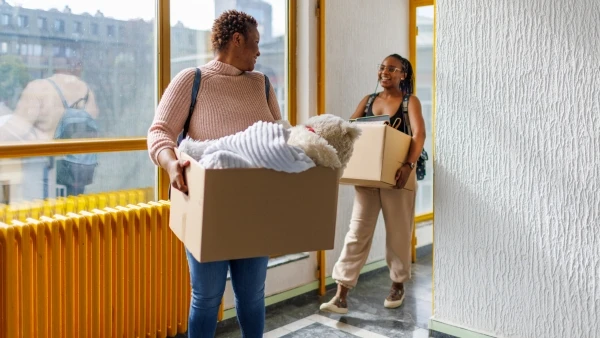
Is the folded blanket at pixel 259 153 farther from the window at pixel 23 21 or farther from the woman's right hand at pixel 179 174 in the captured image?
the window at pixel 23 21

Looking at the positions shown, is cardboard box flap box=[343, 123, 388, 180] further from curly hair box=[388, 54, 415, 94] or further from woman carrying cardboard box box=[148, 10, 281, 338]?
woman carrying cardboard box box=[148, 10, 281, 338]

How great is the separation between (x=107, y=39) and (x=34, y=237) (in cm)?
90

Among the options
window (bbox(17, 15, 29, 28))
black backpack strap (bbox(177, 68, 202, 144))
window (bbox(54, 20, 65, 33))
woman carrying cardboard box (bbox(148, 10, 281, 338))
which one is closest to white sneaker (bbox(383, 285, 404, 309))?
woman carrying cardboard box (bbox(148, 10, 281, 338))

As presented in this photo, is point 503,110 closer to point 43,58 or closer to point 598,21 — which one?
point 598,21

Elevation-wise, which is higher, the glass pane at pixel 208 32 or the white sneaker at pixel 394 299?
the glass pane at pixel 208 32

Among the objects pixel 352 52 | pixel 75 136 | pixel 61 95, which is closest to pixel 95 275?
pixel 75 136

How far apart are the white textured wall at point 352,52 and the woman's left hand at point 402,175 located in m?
0.77

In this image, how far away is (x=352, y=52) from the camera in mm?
3689

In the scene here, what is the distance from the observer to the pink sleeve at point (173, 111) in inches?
69.5

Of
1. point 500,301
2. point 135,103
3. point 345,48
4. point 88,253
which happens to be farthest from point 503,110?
point 88,253

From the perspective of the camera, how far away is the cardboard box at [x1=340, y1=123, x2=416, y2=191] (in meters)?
2.68

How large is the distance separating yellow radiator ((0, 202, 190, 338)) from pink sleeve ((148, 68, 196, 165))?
0.68 meters

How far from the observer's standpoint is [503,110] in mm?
2520

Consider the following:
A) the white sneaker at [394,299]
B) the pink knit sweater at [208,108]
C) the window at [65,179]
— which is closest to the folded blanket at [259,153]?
the pink knit sweater at [208,108]
